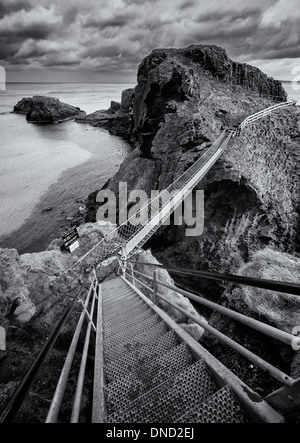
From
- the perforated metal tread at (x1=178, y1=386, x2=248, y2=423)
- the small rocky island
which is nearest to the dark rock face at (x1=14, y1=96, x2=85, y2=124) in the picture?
the small rocky island

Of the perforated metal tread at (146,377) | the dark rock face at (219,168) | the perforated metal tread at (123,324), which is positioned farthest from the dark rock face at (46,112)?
the perforated metal tread at (146,377)

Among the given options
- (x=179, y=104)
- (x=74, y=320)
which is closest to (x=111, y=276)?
(x=74, y=320)

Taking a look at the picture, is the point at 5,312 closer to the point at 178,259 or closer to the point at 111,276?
the point at 111,276

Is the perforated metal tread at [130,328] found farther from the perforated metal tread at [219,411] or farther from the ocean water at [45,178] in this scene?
the ocean water at [45,178]

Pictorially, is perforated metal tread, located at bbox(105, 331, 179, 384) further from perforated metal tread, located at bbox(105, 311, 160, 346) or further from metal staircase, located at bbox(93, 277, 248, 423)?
perforated metal tread, located at bbox(105, 311, 160, 346)

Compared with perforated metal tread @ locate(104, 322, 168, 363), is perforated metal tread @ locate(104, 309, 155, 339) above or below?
below
